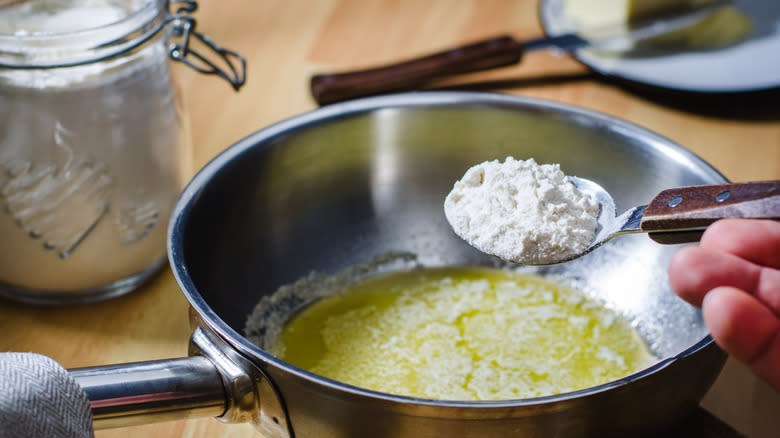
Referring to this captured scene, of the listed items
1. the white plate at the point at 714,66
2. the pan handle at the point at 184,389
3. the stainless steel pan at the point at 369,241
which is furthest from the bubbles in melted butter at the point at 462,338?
the white plate at the point at 714,66

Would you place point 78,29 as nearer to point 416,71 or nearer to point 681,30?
point 416,71

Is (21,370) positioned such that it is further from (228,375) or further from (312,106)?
(312,106)

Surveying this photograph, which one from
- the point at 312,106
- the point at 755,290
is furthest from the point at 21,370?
the point at 312,106

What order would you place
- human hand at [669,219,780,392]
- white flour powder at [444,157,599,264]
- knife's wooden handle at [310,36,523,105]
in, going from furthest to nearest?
knife's wooden handle at [310,36,523,105] → white flour powder at [444,157,599,264] → human hand at [669,219,780,392]

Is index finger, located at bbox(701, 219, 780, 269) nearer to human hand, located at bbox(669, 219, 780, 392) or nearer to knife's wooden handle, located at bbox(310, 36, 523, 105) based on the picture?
human hand, located at bbox(669, 219, 780, 392)

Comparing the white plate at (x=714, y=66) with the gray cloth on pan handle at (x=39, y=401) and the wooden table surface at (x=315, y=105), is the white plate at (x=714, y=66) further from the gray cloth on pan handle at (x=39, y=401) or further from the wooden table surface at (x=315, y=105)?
the gray cloth on pan handle at (x=39, y=401)

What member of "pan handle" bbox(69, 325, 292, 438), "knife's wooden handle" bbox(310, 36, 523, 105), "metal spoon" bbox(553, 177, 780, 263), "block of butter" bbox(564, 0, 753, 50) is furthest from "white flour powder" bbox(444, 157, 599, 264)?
"block of butter" bbox(564, 0, 753, 50)

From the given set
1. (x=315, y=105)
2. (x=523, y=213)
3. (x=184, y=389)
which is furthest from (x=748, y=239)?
(x=315, y=105)
